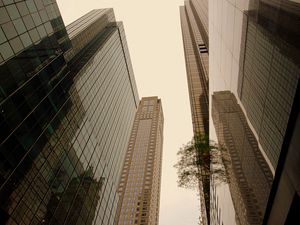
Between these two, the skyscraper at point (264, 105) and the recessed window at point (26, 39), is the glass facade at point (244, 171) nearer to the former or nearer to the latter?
the skyscraper at point (264, 105)

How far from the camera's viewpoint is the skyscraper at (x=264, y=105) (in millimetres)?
6445

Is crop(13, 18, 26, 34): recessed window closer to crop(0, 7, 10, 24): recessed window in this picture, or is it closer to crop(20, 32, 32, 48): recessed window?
crop(20, 32, 32, 48): recessed window

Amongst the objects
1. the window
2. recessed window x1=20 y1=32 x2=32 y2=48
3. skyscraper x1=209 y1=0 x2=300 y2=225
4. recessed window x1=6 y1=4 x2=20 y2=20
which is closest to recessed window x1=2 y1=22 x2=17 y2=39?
recessed window x1=6 y1=4 x2=20 y2=20

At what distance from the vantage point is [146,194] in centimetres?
13188

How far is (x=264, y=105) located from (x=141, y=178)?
14136cm

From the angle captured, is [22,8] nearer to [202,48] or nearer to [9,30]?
[9,30]

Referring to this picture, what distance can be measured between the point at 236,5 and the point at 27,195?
19755mm

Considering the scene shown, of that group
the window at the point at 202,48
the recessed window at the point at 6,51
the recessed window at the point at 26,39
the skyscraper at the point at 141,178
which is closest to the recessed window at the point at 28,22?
the recessed window at the point at 26,39

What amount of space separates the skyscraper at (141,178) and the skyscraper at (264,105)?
11746 centimetres

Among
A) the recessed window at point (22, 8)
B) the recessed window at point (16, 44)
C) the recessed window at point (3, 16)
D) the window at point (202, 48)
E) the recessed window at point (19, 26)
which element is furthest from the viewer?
the window at point (202, 48)

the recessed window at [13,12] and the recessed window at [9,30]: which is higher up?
the recessed window at [13,12]

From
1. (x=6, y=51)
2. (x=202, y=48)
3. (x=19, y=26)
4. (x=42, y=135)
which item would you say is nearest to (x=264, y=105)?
(x=6, y=51)

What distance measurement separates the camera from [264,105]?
8734mm

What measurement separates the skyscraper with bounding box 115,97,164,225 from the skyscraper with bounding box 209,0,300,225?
117 m
